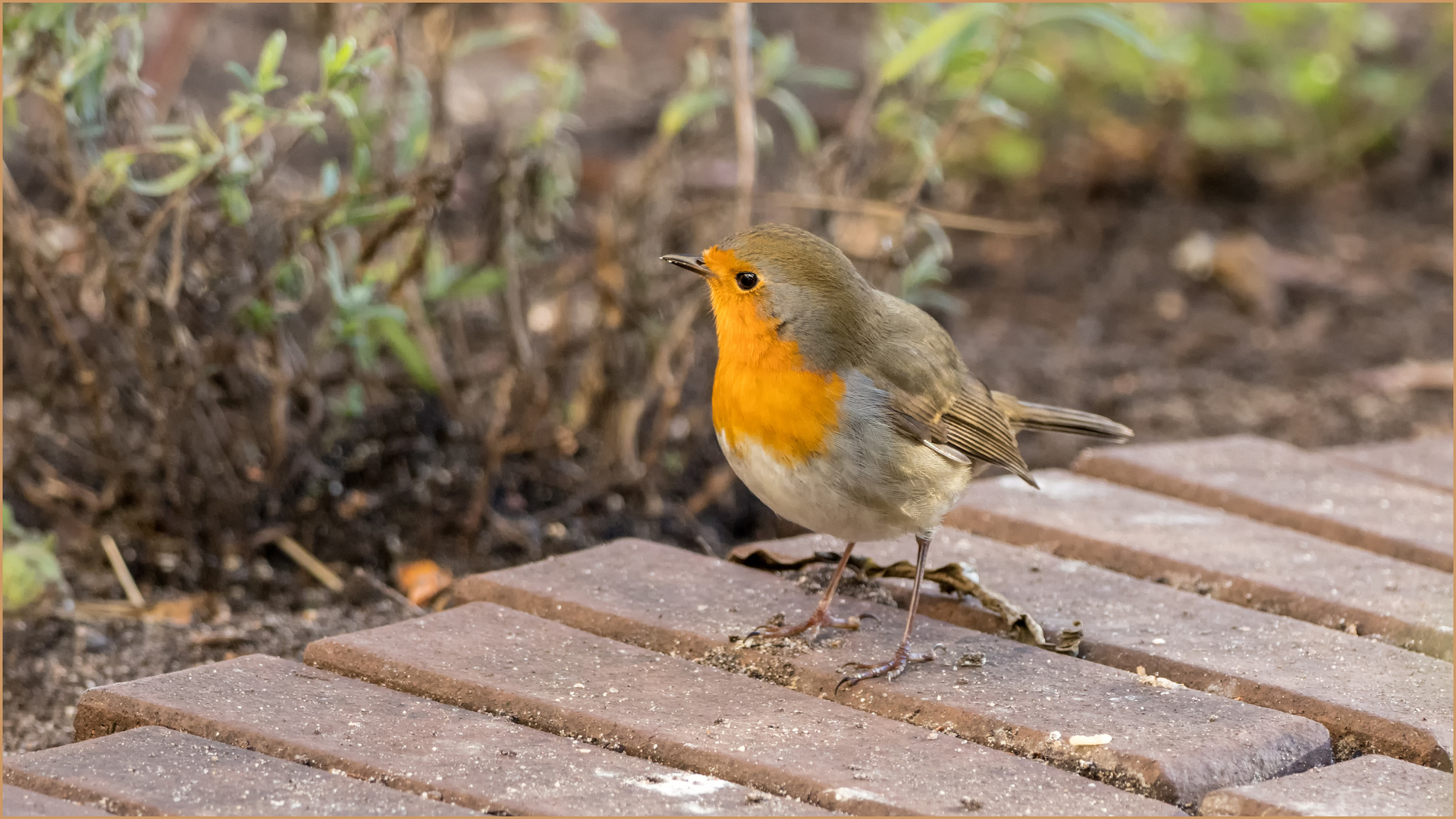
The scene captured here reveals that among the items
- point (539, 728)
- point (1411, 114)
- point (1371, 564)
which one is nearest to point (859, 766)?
point (539, 728)

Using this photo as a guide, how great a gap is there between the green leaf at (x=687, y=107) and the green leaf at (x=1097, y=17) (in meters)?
0.67

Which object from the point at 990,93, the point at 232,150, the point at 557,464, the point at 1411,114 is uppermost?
the point at 1411,114

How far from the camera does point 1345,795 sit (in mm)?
2002

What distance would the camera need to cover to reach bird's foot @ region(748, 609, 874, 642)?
247cm

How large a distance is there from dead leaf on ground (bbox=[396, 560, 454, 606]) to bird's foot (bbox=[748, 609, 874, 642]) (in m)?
0.87

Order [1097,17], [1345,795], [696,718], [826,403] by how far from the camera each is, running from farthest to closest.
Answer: [1097,17]
[826,403]
[696,718]
[1345,795]

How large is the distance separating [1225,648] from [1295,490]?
2.92 ft

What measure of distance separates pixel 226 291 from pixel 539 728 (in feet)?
4.97

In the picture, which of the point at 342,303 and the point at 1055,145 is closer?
the point at 342,303

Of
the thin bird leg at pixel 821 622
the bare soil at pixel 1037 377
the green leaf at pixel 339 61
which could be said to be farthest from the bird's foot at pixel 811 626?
the green leaf at pixel 339 61

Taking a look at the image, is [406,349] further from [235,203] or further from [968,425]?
[968,425]

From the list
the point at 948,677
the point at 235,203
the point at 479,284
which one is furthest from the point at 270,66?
the point at 948,677

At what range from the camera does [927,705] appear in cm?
224

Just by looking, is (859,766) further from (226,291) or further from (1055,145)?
(1055,145)
